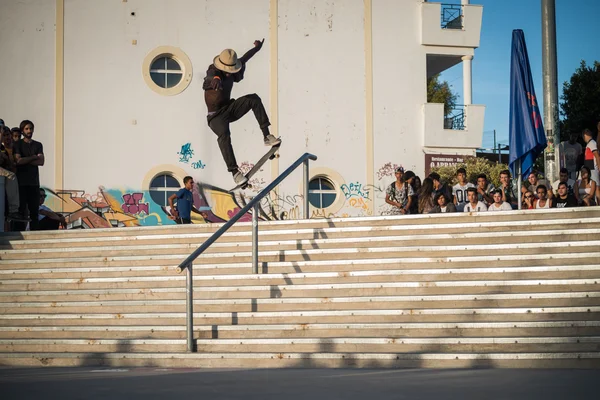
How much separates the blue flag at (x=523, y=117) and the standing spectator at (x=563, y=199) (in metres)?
0.75

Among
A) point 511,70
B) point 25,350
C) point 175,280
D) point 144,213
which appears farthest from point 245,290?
point 144,213

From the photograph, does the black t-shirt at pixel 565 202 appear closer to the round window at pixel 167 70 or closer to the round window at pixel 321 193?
the round window at pixel 321 193

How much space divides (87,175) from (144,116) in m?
2.35

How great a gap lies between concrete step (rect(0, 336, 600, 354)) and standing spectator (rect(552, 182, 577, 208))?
17.1 ft

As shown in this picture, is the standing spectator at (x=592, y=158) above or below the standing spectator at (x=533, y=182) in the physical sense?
above

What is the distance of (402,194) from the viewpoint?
13578 millimetres

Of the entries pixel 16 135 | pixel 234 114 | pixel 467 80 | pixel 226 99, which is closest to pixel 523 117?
pixel 234 114

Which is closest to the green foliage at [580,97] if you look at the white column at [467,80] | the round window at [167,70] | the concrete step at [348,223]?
the white column at [467,80]

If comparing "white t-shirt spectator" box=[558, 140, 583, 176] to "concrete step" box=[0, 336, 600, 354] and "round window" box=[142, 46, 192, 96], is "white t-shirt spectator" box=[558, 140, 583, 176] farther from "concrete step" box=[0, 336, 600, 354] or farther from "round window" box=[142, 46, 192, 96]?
"round window" box=[142, 46, 192, 96]

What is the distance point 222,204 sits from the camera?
24922mm

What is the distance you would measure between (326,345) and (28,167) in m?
6.36

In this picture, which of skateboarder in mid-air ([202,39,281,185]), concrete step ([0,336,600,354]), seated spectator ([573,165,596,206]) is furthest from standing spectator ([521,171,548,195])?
concrete step ([0,336,600,354])

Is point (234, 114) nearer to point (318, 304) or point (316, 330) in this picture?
point (318, 304)

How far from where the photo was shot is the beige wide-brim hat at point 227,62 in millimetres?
12102
